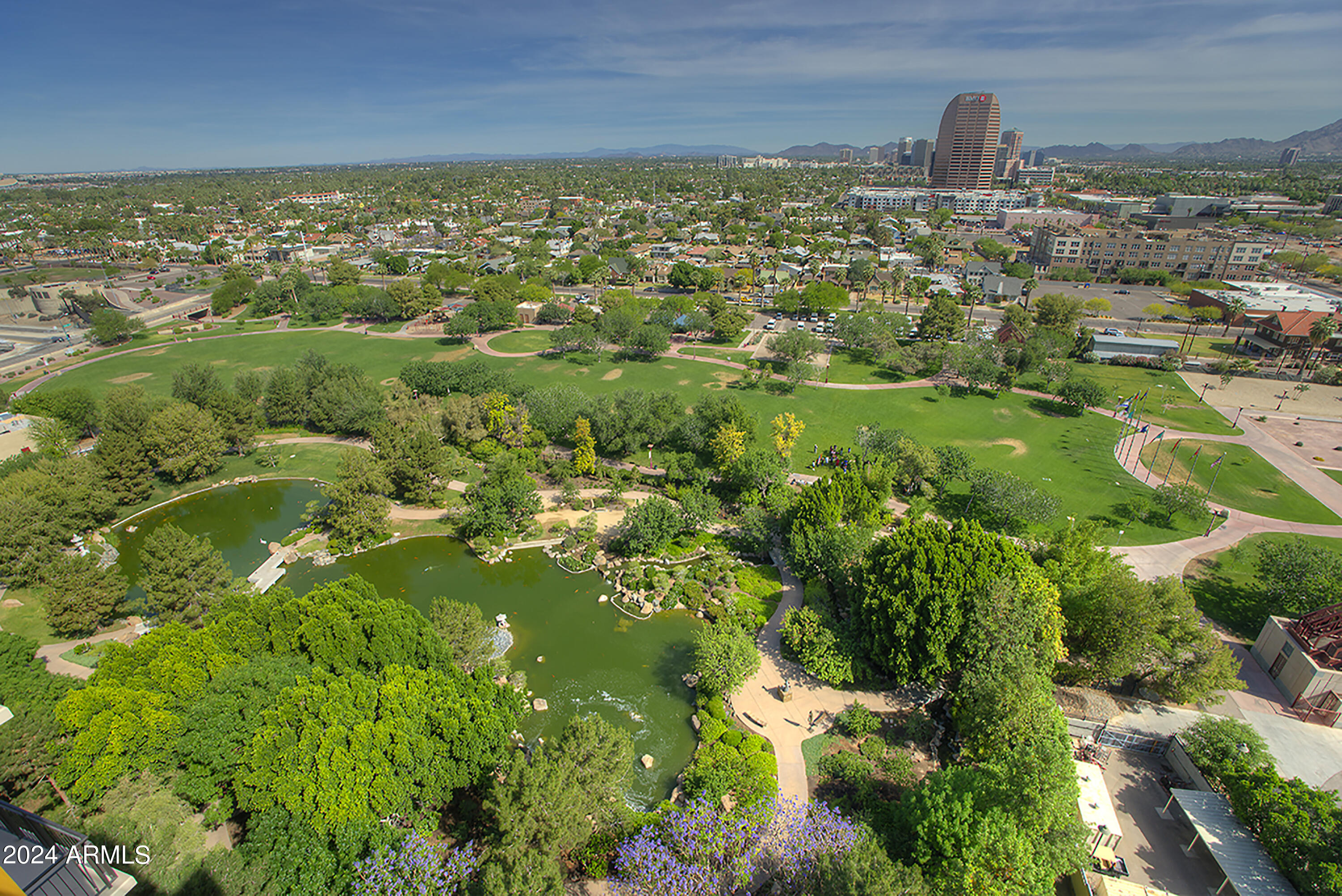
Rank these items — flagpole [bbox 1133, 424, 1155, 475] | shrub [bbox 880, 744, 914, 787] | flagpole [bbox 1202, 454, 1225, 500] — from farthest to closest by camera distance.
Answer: flagpole [bbox 1133, 424, 1155, 475] < flagpole [bbox 1202, 454, 1225, 500] < shrub [bbox 880, 744, 914, 787]

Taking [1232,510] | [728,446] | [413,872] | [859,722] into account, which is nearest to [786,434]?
[728,446]

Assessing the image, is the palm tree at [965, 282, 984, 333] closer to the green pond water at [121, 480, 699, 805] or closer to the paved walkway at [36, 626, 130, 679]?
the green pond water at [121, 480, 699, 805]

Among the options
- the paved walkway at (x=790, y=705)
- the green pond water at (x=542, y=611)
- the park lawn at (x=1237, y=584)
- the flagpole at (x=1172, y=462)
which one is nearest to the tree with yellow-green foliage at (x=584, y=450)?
the green pond water at (x=542, y=611)

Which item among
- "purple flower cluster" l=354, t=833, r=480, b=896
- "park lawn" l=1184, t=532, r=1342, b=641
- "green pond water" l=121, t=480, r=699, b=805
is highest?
"purple flower cluster" l=354, t=833, r=480, b=896

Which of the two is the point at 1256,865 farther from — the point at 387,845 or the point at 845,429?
the point at 845,429

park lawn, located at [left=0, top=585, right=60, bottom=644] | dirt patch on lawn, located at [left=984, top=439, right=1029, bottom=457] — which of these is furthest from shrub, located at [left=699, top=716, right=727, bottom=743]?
dirt patch on lawn, located at [left=984, top=439, right=1029, bottom=457]

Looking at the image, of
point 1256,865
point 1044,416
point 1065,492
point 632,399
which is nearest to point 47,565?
point 632,399
